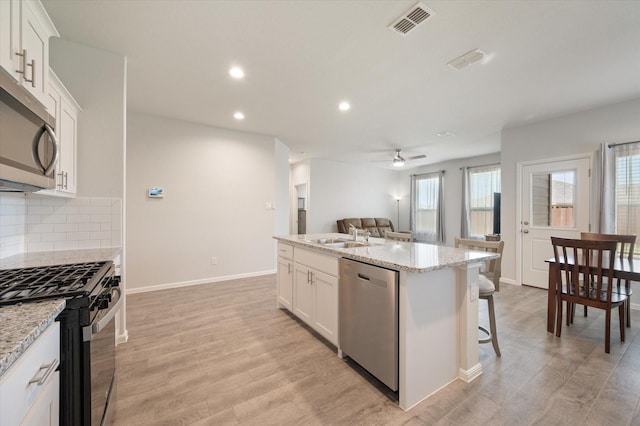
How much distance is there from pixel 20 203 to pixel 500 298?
5.41 m

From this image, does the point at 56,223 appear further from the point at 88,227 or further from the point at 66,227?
the point at 88,227

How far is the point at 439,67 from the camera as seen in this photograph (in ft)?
8.84

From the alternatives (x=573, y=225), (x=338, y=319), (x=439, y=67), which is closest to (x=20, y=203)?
(x=338, y=319)

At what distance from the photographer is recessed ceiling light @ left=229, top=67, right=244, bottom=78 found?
275 centimetres

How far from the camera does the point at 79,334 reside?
1.05 metres

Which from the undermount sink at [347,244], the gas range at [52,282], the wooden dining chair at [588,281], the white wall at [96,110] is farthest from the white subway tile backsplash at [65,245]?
the wooden dining chair at [588,281]

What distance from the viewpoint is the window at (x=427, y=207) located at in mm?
7672

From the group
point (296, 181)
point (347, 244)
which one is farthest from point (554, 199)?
point (296, 181)

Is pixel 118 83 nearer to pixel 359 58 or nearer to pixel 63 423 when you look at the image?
pixel 359 58

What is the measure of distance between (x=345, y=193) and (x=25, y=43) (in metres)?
7.02

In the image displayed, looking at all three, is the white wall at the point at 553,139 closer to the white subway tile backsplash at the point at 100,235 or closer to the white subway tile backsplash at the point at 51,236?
the white subway tile backsplash at the point at 100,235

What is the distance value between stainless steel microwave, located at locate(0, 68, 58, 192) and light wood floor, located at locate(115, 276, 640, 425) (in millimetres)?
1458

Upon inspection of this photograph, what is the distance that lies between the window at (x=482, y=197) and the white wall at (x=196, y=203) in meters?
5.27

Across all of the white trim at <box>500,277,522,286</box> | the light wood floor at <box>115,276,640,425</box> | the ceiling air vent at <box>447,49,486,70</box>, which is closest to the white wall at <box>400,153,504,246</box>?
the white trim at <box>500,277,522,286</box>
